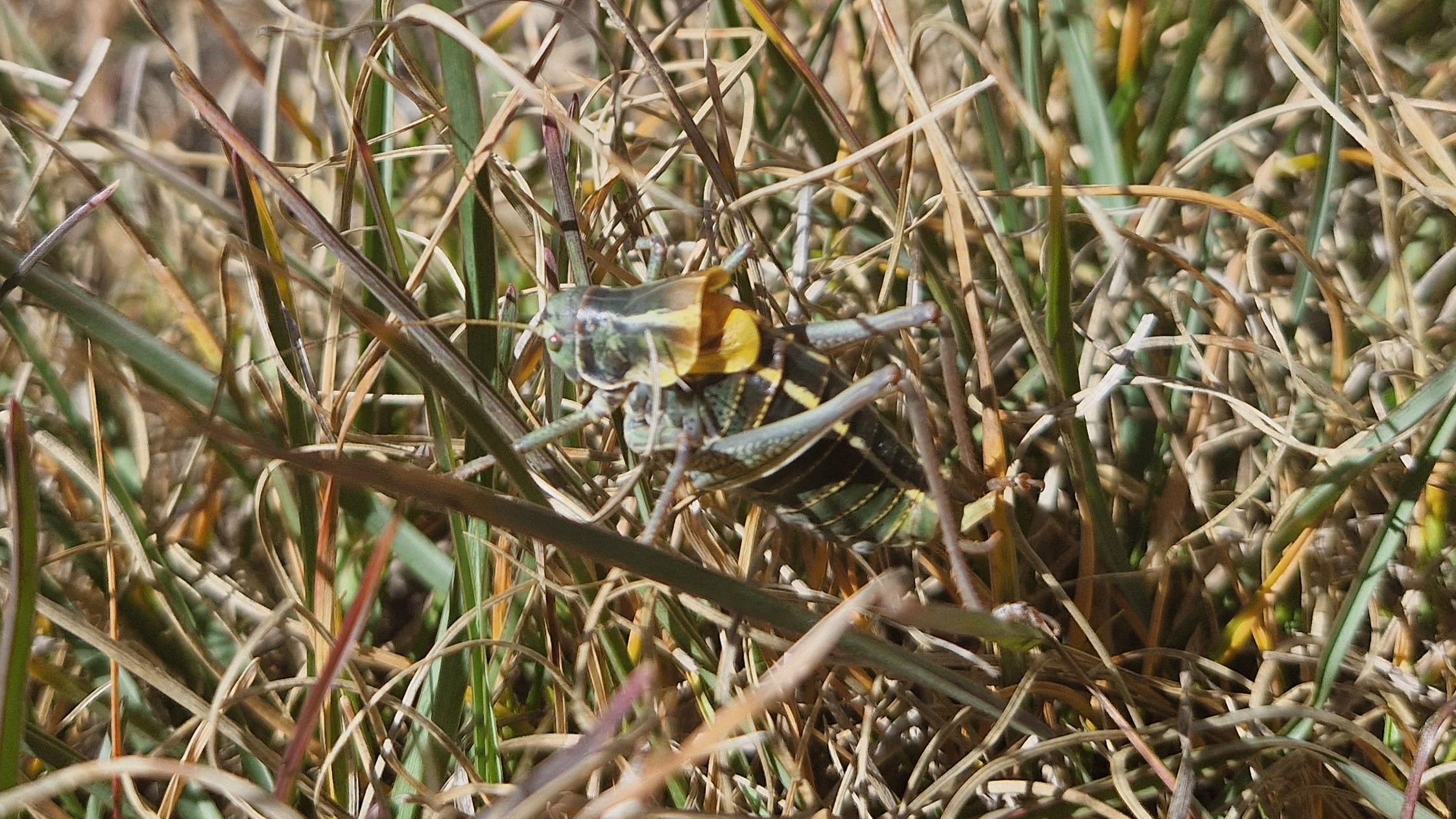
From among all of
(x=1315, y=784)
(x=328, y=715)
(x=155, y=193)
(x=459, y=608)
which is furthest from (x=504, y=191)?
(x=1315, y=784)

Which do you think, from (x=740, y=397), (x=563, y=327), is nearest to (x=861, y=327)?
(x=740, y=397)

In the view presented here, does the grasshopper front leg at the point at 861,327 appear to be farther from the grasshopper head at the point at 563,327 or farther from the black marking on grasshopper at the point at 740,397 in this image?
the grasshopper head at the point at 563,327

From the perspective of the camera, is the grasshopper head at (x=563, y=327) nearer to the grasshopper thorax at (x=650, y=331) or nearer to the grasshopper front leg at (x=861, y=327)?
the grasshopper thorax at (x=650, y=331)

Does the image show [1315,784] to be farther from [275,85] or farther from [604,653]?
[275,85]

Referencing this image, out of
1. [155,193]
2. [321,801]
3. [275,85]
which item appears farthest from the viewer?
[155,193]

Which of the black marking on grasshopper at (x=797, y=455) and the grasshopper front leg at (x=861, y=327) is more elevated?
the grasshopper front leg at (x=861, y=327)

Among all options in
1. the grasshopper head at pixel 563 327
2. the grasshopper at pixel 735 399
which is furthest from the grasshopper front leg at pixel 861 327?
the grasshopper head at pixel 563 327

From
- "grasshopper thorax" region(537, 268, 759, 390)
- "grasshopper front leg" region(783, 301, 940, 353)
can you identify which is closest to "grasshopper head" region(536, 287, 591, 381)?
"grasshopper thorax" region(537, 268, 759, 390)

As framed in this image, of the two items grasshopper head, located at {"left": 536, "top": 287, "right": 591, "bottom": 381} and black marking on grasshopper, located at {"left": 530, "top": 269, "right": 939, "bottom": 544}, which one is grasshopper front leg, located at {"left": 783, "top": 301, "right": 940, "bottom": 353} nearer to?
black marking on grasshopper, located at {"left": 530, "top": 269, "right": 939, "bottom": 544}
